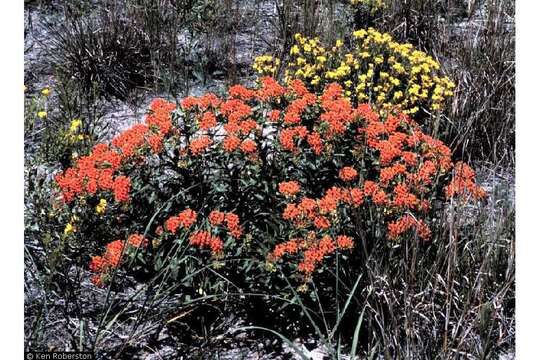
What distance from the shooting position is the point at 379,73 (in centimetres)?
499

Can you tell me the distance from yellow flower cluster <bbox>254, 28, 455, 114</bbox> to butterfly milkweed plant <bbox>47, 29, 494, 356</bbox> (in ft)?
3.49

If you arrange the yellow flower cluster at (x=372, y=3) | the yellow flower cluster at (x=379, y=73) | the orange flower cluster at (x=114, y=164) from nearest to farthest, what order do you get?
the orange flower cluster at (x=114, y=164) < the yellow flower cluster at (x=379, y=73) < the yellow flower cluster at (x=372, y=3)

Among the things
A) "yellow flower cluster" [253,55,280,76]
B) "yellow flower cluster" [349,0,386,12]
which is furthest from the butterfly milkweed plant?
"yellow flower cluster" [349,0,386,12]

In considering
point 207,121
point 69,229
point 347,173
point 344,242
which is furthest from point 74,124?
point 344,242

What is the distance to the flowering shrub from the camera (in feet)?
10.3

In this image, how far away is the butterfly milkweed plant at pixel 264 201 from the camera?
10.3ft

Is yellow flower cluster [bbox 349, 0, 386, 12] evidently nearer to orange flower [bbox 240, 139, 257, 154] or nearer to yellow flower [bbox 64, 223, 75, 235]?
orange flower [bbox 240, 139, 257, 154]

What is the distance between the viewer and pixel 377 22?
19.3 feet

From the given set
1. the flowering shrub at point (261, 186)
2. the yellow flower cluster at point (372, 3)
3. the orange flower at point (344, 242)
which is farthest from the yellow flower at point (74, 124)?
the yellow flower cluster at point (372, 3)

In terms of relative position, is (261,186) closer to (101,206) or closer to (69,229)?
(101,206)

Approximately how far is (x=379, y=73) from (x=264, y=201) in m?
1.98

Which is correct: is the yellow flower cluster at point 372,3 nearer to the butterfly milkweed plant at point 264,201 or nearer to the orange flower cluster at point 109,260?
the butterfly milkweed plant at point 264,201

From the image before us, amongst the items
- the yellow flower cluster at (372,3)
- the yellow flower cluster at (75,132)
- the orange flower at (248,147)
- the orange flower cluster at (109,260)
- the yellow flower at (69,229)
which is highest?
the yellow flower cluster at (372,3)
